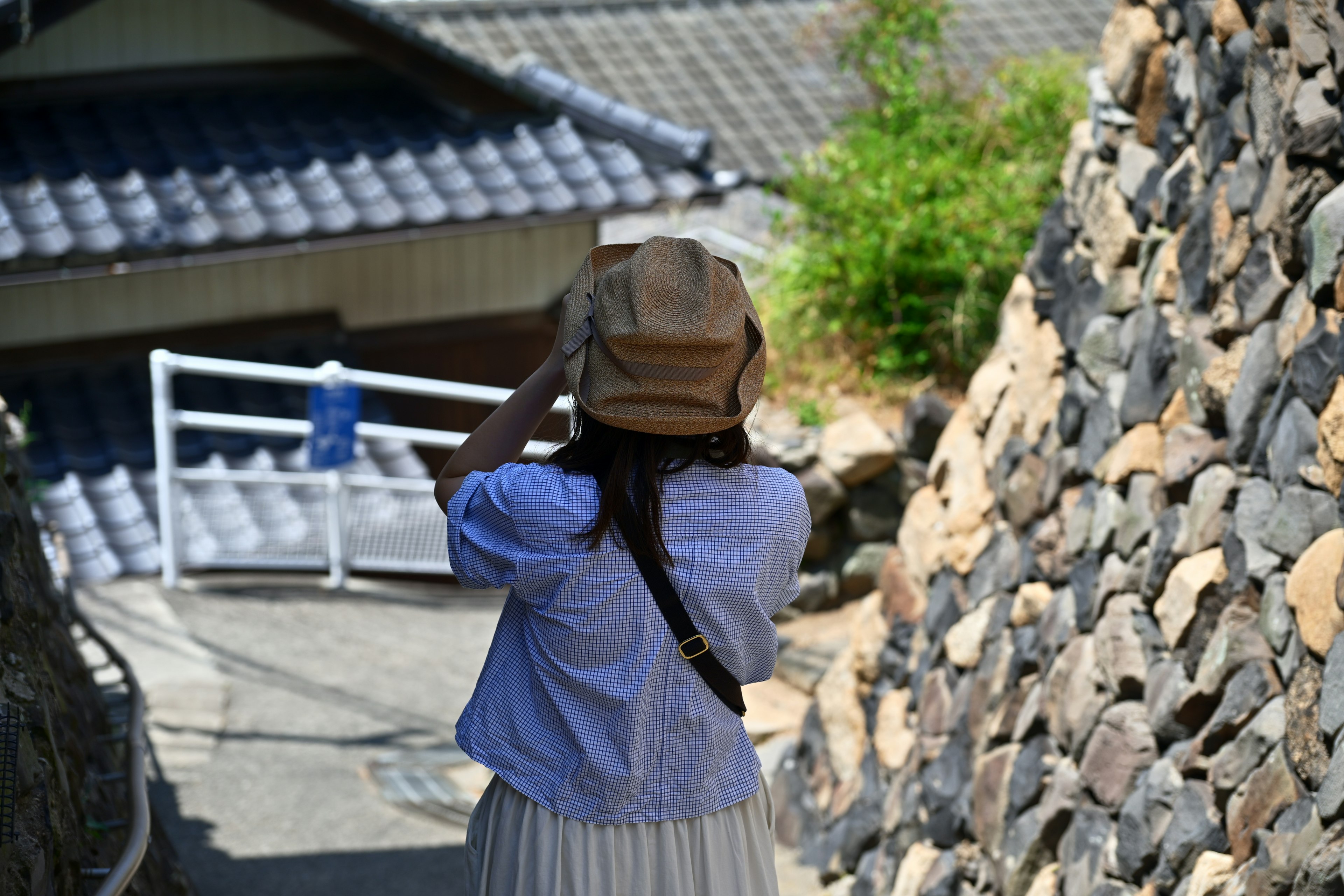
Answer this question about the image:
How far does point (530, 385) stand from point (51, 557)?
123 inches

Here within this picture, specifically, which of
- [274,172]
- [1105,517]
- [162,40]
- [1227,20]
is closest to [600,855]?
[1105,517]

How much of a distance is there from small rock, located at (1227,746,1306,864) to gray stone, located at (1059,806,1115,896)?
44 cm

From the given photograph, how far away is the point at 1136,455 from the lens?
3.25 m

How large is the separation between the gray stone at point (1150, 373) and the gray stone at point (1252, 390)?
0.35 m

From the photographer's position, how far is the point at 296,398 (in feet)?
22.6

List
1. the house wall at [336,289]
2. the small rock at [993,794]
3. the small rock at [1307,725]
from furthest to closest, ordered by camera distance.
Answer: the house wall at [336,289], the small rock at [993,794], the small rock at [1307,725]

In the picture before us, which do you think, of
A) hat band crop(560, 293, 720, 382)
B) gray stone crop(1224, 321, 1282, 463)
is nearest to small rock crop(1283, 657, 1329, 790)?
gray stone crop(1224, 321, 1282, 463)

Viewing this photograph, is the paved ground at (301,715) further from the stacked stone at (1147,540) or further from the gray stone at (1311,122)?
the gray stone at (1311,122)

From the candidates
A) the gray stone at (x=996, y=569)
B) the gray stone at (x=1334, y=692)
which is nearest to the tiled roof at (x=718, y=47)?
the gray stone at (x=996, y=569)

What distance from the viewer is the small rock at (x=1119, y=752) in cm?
296

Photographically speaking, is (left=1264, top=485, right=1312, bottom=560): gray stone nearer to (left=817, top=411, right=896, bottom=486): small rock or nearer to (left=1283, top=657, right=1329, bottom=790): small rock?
(left=1283, top=657, right=1329, bottom=790): small rock

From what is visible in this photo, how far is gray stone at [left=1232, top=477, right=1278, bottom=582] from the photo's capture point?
2.66 m

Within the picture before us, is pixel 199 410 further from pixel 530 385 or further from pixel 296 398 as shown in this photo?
pixel 530 385

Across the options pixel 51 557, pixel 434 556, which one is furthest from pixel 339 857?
pixel 434 556
